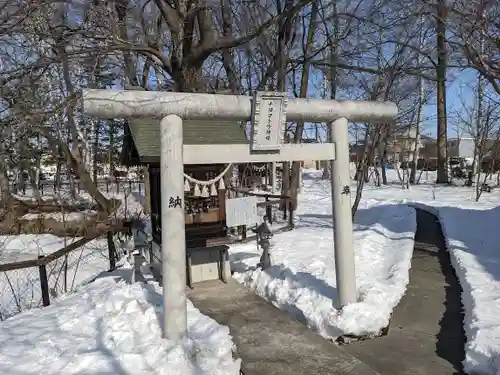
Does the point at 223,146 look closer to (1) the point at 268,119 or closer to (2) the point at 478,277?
(1) the point at 268,119

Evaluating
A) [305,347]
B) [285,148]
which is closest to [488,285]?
[305,347]

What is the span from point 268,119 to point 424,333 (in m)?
3.32

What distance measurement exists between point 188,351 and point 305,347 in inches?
49.9

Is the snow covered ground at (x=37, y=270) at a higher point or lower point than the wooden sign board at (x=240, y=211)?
lower

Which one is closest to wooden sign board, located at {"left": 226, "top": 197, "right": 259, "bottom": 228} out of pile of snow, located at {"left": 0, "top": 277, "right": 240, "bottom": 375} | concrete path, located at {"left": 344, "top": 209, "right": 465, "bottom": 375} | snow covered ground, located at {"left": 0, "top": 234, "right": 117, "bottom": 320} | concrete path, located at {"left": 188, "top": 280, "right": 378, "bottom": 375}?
concrete path, located at {"left": 188, "top": 280, "right": 378, "bottom": 375}

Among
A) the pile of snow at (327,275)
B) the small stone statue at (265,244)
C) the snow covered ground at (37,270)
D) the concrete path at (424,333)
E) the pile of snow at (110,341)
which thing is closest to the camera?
the pile of snow at (110,341)

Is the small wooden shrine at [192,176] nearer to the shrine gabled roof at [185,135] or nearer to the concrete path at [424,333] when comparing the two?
the shrine gabled roof at [185,135]

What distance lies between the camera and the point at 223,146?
469 cm

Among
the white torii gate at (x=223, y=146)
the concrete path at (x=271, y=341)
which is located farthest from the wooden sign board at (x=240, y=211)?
the white torii gate at (x=223, y=146)

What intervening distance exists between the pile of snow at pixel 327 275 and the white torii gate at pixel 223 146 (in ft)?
1.22

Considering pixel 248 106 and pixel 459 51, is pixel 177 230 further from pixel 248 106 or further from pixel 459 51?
pixel 459 51

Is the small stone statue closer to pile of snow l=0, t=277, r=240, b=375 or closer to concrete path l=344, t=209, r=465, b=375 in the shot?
pile of snow l=0, t=277, r=240, b=375

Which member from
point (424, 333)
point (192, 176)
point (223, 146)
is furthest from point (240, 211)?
point (424, 333)

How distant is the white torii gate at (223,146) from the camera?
14.0ft
